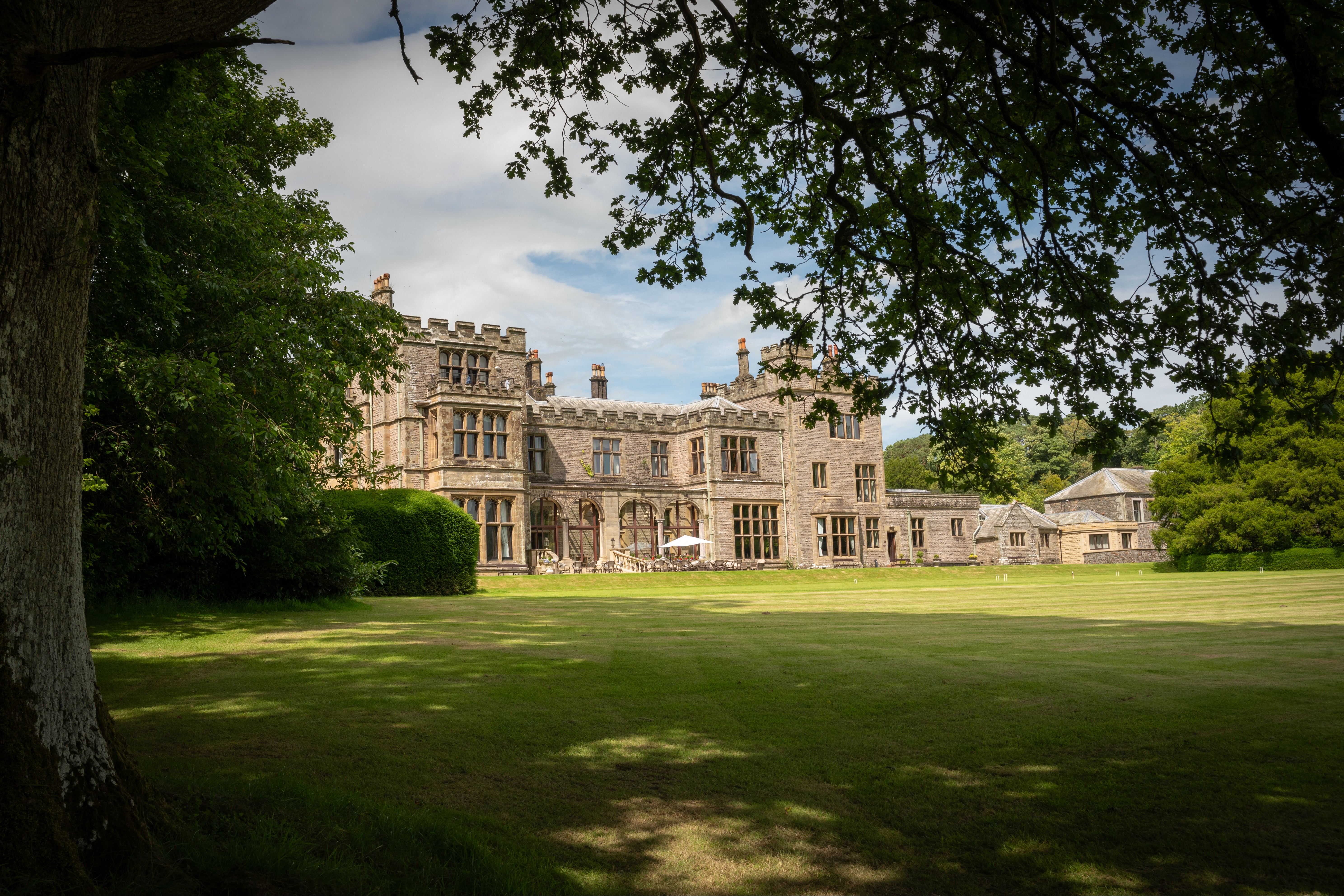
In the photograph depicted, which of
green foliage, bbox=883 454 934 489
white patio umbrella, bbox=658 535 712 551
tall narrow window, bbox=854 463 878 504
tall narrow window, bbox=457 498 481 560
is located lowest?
white patio umbrella, bbox=658 535 712 551

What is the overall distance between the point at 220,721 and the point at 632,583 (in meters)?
24.2

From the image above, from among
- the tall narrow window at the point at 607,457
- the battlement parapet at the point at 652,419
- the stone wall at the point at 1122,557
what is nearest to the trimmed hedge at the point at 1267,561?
the stone wall at the point at 1122,557

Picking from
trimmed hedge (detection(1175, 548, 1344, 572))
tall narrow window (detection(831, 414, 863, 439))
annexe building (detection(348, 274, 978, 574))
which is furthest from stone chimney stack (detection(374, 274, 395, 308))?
trimmed hedge (detection(1175, 548, 1344, 572))

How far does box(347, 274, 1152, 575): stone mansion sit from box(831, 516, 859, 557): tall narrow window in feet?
0.19

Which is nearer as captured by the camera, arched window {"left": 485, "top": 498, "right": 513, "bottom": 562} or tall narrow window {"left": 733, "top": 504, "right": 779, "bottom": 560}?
arched window {"left": 485, "top": 498, "right": 513, "bottom": 562}

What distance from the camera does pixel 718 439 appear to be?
41156 mm

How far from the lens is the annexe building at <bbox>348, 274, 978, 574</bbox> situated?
110 ft

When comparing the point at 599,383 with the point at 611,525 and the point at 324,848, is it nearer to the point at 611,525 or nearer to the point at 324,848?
the point at 611,525

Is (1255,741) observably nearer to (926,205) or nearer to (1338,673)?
(1338,673)

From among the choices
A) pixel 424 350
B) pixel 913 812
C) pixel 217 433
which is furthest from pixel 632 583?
pixel 913 812

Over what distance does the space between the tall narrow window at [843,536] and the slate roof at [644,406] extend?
6898 mm

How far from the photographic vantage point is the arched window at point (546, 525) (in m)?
37.8

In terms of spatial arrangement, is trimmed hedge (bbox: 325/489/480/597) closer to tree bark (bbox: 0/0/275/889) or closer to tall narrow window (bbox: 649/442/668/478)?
tree bark (bbox: 0/0/275/889)

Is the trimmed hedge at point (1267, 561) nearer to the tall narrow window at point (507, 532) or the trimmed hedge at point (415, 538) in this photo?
the tall narrow window at point (507, 532)
